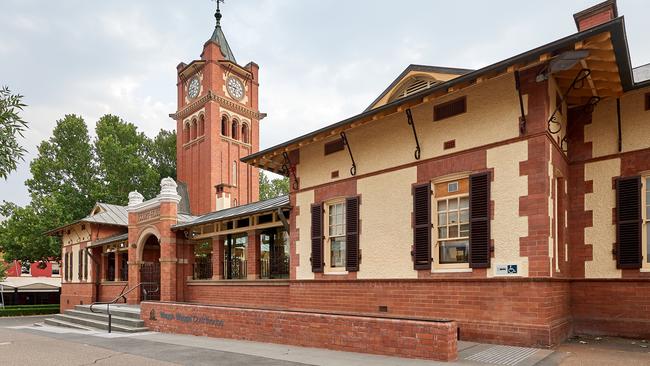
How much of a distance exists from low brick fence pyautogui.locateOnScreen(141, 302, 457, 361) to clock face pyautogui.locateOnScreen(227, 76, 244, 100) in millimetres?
27111

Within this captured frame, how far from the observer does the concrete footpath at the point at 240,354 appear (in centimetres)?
765

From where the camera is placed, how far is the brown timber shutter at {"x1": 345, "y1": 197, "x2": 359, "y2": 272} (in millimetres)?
11998

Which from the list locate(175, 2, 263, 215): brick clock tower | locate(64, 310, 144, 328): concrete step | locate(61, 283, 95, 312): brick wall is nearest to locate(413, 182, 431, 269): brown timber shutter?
locate(64, 310, 144, 328): concrete step

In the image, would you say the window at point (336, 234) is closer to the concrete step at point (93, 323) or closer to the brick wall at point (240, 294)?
the brick wall at point (240, 294)

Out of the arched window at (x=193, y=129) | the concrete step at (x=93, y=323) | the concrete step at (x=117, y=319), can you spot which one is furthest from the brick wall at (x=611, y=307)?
the arched window at (x=193, y=129)

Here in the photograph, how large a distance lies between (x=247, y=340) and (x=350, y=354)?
3417 millimetres

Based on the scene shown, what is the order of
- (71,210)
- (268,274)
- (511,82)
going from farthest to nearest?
(71,210), (268,274), (511,82)

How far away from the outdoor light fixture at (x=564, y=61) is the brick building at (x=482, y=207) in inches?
0.9

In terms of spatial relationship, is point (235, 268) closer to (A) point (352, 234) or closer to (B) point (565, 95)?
(A) point (352, 234)

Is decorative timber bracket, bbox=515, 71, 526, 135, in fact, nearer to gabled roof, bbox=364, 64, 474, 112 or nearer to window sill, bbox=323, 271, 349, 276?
gabled roof, bbox=364, 64, 474, 112

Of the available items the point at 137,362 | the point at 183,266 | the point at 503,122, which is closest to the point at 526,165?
the point at 503,122

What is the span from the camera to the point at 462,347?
28.7ft

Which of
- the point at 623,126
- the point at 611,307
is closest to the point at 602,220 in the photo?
the point at 611,307

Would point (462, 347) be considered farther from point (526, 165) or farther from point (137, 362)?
point (137, 362)
